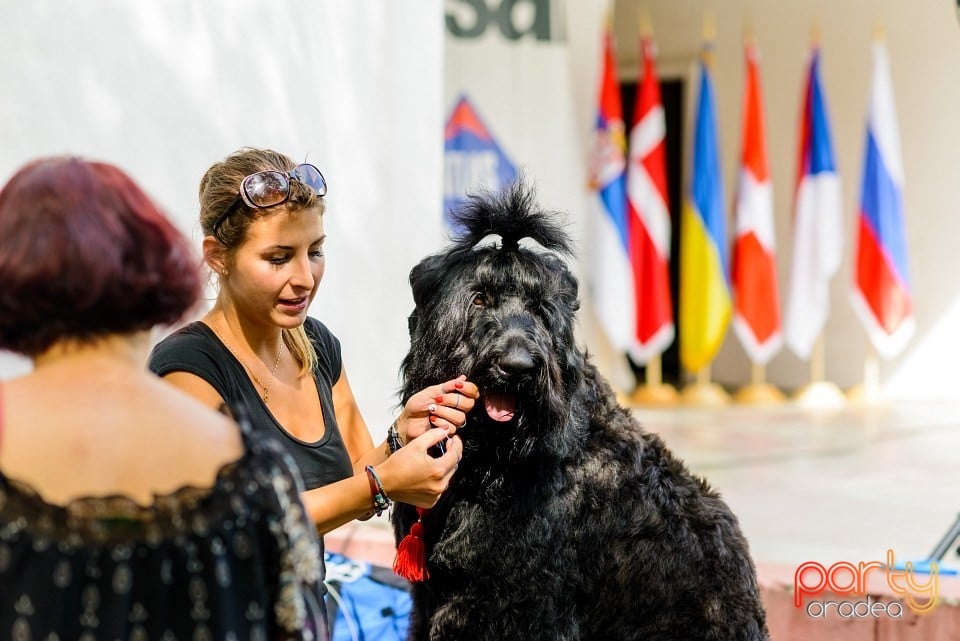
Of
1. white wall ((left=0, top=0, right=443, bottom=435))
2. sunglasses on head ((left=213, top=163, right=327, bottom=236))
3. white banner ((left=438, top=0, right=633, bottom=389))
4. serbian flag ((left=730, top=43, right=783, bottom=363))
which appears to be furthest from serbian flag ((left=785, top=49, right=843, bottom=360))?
sunglasses on head ((left=213, top=163, right=327, bottom=236))

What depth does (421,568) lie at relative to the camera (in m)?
2.22

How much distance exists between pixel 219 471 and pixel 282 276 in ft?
2.91

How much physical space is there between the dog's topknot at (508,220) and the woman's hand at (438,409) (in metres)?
0.37

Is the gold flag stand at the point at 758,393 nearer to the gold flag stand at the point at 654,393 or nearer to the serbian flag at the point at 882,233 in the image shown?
the gold flag stand at the point at 654,393

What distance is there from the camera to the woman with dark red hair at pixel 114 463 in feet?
3.95

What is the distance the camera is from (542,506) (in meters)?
2.23

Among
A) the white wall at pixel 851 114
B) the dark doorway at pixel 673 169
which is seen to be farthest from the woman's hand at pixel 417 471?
the dark doorway at pixel 673 169

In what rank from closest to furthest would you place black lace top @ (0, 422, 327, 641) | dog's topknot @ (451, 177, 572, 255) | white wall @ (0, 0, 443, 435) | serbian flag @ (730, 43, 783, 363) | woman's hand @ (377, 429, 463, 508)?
black lace top @ (0, 422, 327, 641), woman's hand @ (377, 429, 463, 508), dog's topknot @ (451, 177, 572, 255), white wall @ (0, 0, 443, 435), serbian flag @ (730, 43, 783, 363)

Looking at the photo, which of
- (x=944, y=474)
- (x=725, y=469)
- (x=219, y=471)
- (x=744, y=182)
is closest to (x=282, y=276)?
(x=219, y=471)

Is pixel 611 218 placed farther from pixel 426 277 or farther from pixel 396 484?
pixel 396 484

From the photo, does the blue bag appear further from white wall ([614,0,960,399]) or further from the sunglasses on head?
white wall ([614,0,960,399])

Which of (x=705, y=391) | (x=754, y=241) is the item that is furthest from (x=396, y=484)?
(x=705, y=391)

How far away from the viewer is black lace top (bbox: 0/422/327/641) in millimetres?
1204

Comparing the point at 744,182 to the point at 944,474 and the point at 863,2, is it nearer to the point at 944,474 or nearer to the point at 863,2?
the point at 863,2
